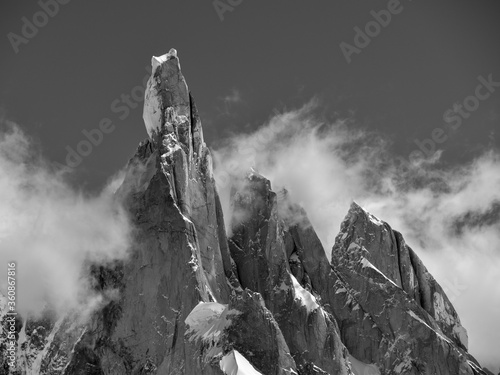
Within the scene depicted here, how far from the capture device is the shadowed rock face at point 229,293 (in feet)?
341

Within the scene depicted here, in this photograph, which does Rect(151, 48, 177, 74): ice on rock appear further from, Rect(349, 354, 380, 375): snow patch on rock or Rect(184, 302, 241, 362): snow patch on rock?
Rect(349, 354, 380, 375): snow patch on rock

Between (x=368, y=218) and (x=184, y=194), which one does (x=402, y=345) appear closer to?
(x=368, y=218)

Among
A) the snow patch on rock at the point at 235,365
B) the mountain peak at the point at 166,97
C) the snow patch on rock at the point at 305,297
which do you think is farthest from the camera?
the snow patch on rock at the point at 305,297

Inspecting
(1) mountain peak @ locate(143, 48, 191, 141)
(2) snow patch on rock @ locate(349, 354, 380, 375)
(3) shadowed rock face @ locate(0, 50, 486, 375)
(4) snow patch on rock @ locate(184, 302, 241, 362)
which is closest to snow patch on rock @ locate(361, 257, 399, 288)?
(3) shadowed rock face @ locate(0, 50, 486, 375)

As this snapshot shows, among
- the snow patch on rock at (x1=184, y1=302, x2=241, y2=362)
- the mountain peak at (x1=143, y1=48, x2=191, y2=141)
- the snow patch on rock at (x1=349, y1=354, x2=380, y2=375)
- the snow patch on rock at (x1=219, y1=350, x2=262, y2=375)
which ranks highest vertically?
the mountain peak at (x1=143, y1=48, x2=191, y2=141)

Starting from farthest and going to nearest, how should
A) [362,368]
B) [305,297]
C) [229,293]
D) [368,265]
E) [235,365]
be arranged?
[368,265] < [362,368] < [305,297] < [229,293] < [235,365]

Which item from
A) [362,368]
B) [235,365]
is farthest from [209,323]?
[362,368]

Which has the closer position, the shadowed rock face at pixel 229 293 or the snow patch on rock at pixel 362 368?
the shadowed rock face at pixel 229 293

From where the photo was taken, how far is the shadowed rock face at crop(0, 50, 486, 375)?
341ft

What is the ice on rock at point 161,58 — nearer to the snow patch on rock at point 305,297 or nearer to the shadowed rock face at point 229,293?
the shadowed rock face at point 229,293

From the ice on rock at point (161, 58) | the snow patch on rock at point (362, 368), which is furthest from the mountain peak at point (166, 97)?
the snow patch on rock at point (362, 368)

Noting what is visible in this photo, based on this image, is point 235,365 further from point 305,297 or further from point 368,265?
point 368,265

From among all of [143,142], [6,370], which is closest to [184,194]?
[143,142]

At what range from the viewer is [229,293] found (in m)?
118
